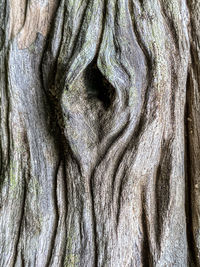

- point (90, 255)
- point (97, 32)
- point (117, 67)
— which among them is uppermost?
point (97, 32)

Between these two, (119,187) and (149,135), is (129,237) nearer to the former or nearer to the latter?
(119,187)

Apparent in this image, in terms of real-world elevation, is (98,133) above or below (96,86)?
below

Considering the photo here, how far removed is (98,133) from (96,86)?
15 cm

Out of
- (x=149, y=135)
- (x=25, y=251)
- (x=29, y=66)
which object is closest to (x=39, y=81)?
(x=29, y=66)

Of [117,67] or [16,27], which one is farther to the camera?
[16,27]

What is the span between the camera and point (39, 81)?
2.99ft

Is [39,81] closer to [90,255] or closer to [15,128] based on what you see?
[15,128]

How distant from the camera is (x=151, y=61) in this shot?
852 millimetres

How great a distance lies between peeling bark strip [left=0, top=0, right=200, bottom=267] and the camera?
833mm

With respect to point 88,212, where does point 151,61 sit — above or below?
above

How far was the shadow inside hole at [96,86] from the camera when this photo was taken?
842 millimetres

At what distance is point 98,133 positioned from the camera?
85 cm

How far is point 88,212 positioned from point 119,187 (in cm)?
12

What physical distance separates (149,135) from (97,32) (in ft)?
1.17
